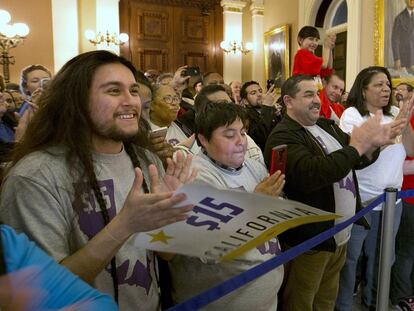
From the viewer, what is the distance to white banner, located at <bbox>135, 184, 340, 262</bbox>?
3.61 ft

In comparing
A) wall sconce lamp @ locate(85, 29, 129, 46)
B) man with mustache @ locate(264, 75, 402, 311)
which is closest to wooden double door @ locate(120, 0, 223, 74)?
wall sconce lamp @ locate(85, 29, 129, 46)

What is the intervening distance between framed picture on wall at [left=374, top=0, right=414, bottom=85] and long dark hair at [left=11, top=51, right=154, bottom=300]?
21.6 feet

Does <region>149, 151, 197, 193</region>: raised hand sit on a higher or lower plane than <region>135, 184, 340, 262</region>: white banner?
higher

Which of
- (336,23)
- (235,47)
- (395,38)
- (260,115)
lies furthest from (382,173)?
(235,47)

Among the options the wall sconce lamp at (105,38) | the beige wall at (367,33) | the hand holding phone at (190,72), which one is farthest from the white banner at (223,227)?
the wall sconce lamp at (105,38)

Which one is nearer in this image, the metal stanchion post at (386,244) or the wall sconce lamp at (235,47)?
the metal stanchion post at (386,244)

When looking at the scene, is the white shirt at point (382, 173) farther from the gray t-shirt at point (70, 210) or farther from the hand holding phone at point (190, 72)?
the hand holding phone at point (190, 72)

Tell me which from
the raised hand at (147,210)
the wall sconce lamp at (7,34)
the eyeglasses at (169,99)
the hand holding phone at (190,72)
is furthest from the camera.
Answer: the wall sconce lamp at (7,34)

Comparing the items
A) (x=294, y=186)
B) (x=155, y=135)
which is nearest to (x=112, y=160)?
(x=155, y=135)

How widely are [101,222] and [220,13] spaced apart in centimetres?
1135

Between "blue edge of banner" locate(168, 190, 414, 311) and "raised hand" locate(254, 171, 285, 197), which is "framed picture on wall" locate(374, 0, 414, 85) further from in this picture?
"blue edge of banner" locate(168, 190, 414, 311)

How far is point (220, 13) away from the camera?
11570mm

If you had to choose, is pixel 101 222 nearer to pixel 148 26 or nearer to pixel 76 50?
pixel 76 50

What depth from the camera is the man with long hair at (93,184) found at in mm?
1024
